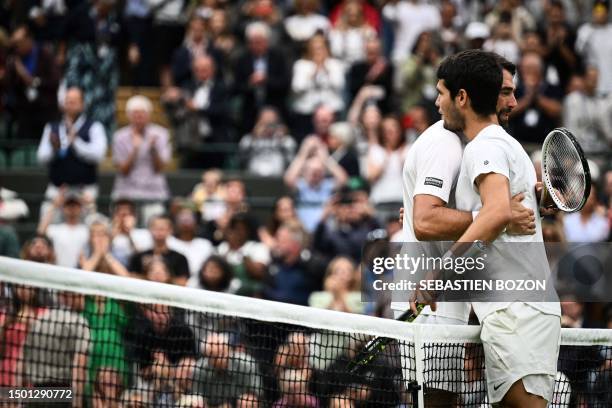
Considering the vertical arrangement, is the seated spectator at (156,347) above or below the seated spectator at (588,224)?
below

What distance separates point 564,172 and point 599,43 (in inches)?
407

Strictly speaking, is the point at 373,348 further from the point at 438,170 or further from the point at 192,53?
the point at 192,53

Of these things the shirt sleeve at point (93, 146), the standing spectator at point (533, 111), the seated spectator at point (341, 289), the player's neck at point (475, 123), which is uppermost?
the standing spectator at point (533, 111)

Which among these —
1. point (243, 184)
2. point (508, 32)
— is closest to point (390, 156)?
point (243, 184)

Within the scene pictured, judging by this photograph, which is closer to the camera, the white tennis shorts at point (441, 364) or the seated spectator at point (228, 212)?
the white tennis shorts at point (441, 364)

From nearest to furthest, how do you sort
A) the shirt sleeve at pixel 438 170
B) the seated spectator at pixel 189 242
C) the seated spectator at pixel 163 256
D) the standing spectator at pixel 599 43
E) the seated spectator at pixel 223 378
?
the shirt sleeve at pixel 438 170 → the seated spectator at pixel 223 378 → the seated spectator at pixel 163 256 → the seated spectator at pixel 189 242 → the standing spectator at pixel 599 43

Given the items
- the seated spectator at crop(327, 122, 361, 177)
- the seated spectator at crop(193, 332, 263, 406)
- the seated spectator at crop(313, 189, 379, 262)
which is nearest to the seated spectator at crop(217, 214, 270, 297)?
the seated spectator at crop(313, 189, 379, 262)

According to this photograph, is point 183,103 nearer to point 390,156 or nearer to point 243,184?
point 243,184

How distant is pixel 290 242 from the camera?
12.4 metres

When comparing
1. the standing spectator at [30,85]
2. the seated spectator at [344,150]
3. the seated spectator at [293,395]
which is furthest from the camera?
the standing spectator at [30,85]

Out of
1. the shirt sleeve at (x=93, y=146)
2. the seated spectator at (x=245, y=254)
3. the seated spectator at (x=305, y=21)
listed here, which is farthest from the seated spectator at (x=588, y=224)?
the shirt sleeve at (x=93, y=146)

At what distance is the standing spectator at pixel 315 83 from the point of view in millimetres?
Answer: 15273

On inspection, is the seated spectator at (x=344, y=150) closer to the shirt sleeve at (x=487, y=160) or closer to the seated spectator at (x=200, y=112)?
the seated spectator at (x=200, y=112)

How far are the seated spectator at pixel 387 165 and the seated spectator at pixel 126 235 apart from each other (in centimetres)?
270
